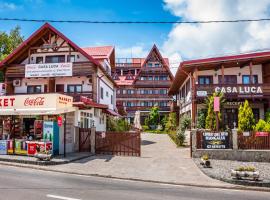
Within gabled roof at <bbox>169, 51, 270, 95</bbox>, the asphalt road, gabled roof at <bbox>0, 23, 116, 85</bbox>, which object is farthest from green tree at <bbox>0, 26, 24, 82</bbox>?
the asphalt road

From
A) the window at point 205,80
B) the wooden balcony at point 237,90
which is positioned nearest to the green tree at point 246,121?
the wooden balcony at point 237,90

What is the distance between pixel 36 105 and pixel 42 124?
1.48 meters

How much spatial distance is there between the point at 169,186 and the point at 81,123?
1459 centimetres

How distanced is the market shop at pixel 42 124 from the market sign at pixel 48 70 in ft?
22.9

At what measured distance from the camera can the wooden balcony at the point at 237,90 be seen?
26.1 m

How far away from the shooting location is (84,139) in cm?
2150

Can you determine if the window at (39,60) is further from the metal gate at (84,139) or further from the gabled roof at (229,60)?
the gabled roof at (229,60)

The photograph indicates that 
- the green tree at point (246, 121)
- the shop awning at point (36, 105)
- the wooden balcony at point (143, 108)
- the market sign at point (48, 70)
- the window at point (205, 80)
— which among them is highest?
the market sign at point (48, 70)

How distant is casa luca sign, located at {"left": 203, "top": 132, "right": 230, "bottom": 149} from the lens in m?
17.9

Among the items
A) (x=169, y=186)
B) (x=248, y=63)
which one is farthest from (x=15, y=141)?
(x=248, y=63)

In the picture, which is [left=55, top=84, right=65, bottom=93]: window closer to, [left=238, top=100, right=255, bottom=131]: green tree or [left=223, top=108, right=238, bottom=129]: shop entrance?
[left=223, top=108, right=238, bottom=129]: shop entrance

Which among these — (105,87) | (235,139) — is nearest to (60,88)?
(105,87)

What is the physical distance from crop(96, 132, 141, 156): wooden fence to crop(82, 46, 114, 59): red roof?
1425cm

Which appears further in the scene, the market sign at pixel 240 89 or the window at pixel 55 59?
the window at pixel 55 59
